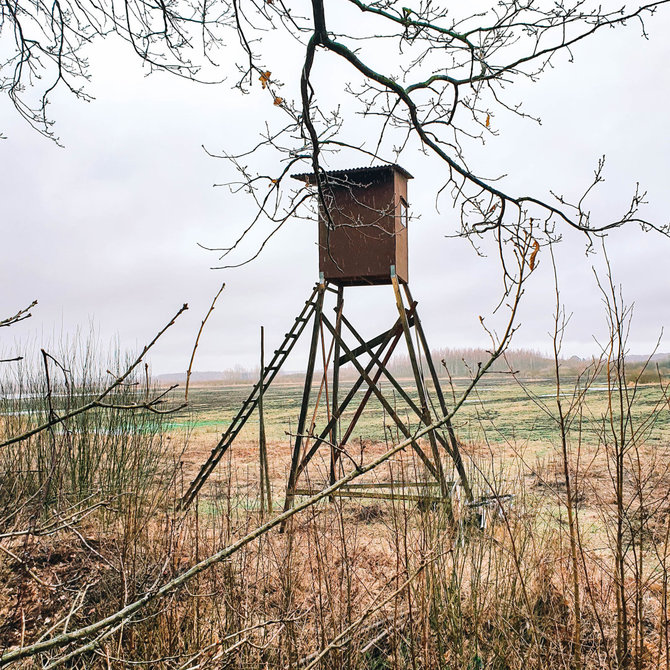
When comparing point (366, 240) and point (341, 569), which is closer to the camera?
point (341, 569)

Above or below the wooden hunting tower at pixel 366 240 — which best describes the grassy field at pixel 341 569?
below

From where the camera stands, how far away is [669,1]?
10.6ft

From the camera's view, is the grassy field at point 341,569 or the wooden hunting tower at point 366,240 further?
the wooden hunting tower at point 366,240

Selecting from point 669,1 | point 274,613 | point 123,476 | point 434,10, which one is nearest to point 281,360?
point 123,476

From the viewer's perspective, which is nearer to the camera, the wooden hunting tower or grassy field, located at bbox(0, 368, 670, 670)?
grassy field, located at bbox(0, 368, 670, 670)

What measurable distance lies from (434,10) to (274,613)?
3.98 meters

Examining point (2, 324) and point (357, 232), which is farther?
point (357, 232)

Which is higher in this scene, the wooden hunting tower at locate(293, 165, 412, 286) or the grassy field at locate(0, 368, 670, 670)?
the wooden hunting tower at locate(293, 165, 412, 286)

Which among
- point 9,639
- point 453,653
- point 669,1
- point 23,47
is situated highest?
point 23,47

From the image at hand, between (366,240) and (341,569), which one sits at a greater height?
(366,240)

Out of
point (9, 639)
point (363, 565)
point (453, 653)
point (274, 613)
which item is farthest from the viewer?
point (363, 565)

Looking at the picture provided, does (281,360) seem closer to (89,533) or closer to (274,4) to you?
(89,533)

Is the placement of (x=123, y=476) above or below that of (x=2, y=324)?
below

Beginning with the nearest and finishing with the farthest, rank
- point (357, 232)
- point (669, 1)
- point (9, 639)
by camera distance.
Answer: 1. point (669, 1)
2. point (9, 639)
3. point (357, 232)
